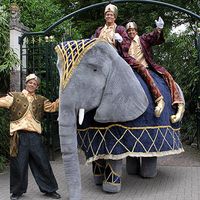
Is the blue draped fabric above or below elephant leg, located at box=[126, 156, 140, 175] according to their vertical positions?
above

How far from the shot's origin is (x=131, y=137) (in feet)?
19.1

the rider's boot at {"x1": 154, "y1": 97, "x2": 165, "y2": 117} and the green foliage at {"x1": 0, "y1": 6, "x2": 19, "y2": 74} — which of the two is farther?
the green foliage at {"x1": 0, "y1": 6, "x2": 19, "y2": 74}

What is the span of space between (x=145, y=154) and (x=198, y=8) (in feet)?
31.1

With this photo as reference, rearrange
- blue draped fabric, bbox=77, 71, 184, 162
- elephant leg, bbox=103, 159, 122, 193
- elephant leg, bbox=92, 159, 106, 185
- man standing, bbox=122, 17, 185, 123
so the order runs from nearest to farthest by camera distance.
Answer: blue draped fabric, bbox=77, 71, 184, 162 < elephant leg, bbox=103, 159, 122, 193 < man standing, bbox=122, 17, 185, 123 < elephant leg, bbox=92, 159, 106, 185

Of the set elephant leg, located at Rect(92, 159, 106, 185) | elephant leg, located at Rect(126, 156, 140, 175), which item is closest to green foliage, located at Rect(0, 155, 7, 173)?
elephant leg, located at Rect(92, 159, 106, 185)

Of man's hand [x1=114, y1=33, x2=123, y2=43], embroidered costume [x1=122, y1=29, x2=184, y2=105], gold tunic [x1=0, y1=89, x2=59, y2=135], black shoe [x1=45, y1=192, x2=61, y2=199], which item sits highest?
man's hand [x1=114, y1=33, x2=123, y2=43]

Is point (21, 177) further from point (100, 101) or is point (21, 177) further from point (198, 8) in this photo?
point (198, 8)

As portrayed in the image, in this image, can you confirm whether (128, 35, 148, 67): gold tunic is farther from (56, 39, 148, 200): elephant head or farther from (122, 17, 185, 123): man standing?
(56, 39, 148, 200): elephant head

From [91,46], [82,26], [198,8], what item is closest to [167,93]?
[91,46]

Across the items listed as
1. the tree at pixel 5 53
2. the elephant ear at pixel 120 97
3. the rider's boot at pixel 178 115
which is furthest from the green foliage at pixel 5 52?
the rider's boot at pixel 178 115

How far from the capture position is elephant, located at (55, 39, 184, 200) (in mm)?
5109

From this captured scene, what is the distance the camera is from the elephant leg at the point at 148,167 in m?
6.76

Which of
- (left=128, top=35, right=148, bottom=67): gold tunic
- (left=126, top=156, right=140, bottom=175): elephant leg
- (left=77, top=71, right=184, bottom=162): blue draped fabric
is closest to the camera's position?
(left=77, top=71, right=184, bottom=162): blue draped fabric

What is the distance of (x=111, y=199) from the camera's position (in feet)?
18.6
